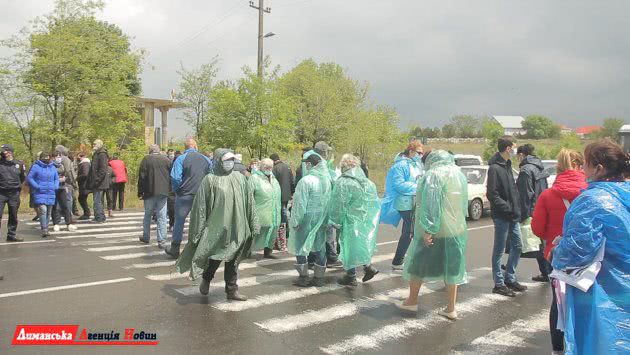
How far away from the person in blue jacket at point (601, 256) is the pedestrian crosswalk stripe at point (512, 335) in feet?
5.94

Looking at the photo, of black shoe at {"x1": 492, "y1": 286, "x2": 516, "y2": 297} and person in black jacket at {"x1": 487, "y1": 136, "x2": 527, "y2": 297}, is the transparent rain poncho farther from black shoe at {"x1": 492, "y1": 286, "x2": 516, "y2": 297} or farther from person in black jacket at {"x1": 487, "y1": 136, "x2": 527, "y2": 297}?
black shoe at {"x1": 492, "y1": 286, "x2": 516, "y2": 297}

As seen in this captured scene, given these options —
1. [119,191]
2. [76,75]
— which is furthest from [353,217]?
[76,75]

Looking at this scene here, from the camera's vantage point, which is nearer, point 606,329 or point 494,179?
point 606,329

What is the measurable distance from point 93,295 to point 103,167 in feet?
23.0

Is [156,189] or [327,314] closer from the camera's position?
[327,314]

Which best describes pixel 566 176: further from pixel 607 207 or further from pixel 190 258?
pixel 190 258

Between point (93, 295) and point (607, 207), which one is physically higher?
point (607, 207)

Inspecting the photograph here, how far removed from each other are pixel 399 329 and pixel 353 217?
1854 millimetres

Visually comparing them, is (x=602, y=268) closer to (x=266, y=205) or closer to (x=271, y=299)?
(x=271, y=299)

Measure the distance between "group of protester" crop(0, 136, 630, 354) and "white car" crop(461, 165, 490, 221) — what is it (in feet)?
23.1

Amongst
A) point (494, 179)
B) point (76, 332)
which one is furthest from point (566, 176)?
point (76, 332)

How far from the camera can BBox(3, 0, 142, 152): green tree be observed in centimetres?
1831

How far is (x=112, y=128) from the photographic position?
825 inches

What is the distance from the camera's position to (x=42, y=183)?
1026cm
